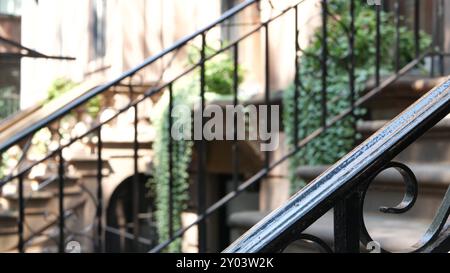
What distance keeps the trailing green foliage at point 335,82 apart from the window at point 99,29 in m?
3.51

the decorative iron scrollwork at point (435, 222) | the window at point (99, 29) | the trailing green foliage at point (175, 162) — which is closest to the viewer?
the decorative iron scrollwork at point (435, 222)

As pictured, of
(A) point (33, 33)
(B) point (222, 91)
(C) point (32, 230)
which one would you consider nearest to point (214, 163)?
(B) point (222, 91)

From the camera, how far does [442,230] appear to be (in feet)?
4.94

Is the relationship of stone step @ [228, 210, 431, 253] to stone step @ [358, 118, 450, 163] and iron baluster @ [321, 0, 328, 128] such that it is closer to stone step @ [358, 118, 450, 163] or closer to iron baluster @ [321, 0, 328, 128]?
stone step @ [358, 118, 450, 163]

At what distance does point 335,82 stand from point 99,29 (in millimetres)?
3998

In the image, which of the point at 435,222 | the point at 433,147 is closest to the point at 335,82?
the point at 433,147

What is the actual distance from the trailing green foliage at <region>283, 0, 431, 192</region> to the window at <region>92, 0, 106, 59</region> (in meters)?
3.51

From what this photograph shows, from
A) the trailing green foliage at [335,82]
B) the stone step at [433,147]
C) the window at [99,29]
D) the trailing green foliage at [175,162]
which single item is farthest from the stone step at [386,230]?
the window at [99,29]

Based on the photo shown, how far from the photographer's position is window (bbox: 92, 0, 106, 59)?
6.94 meters

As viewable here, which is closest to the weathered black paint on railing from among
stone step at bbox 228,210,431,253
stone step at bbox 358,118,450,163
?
stone step at bbox 228,210,431,253

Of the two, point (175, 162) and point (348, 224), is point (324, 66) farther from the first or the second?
point (348, 224)

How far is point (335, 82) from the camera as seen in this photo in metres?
3.69

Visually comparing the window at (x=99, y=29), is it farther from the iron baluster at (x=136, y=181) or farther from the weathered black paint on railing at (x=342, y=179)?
the weathered black paint on railing at (x=342, y=179)

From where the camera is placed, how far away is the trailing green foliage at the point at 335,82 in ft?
11.7
